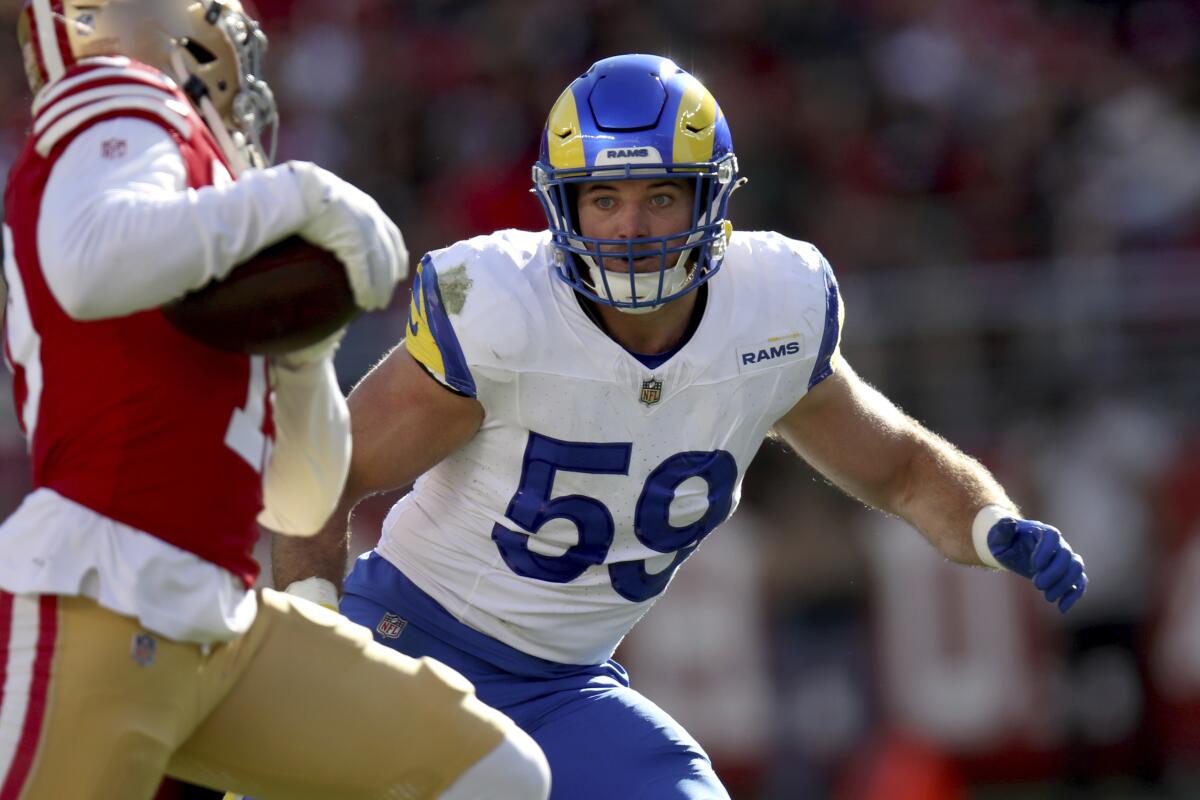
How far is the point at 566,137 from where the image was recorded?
142 inches

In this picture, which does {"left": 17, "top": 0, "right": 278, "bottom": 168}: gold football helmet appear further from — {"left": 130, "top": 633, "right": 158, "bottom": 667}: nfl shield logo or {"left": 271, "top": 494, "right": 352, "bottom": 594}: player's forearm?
{"left": 271, "top": 494, "right": 352, "bottom": 594}: player's forearm

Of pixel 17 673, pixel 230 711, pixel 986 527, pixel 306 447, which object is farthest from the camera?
pixel 986 527

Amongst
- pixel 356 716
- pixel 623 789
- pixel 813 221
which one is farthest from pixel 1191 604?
pixel 356 716

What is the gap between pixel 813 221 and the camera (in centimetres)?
755

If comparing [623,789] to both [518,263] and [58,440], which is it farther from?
[58,440]

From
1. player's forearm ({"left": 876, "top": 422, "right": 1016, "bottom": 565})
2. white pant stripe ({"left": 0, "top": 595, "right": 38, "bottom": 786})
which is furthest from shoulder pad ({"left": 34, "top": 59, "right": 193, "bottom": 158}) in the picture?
player's forearm ({"left": 876, "top": 422, "right": 1016, "bottom": 565})

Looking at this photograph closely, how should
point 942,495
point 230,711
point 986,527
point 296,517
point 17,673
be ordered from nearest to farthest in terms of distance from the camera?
point 17,673
point 230,711
point 296,517
point 986,527
point 942,495

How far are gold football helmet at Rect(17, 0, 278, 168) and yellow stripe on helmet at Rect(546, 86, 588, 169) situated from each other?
741 mm

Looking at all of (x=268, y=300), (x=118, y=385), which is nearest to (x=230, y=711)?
(x=118, y=385)

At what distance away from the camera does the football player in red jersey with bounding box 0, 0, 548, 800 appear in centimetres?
242

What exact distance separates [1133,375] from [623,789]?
3.84 m

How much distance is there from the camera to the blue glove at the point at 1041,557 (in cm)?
365

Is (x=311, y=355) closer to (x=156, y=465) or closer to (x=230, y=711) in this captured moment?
(x=156, y=465)

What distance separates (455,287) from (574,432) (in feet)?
1.19
